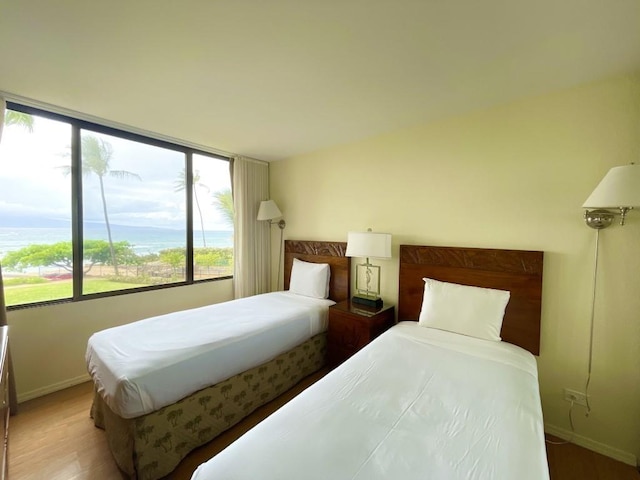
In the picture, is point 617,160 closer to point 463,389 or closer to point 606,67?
point 606,67

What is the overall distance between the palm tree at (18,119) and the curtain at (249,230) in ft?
6.01

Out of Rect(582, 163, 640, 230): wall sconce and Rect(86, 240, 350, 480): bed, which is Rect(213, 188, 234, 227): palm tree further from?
Rect(582, 163, 640, 230): wall sconce

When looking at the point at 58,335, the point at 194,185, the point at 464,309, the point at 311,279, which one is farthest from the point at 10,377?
the point at 464,309

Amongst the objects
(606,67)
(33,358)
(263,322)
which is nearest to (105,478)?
(263,322)

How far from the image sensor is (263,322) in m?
2.26

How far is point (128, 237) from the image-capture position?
2869 millimetres

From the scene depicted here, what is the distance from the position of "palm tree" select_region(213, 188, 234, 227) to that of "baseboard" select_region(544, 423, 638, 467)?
12.3ft

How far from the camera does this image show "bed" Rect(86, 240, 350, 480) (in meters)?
1.48

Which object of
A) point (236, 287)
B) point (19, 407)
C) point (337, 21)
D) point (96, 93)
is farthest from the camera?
point (236, 287)

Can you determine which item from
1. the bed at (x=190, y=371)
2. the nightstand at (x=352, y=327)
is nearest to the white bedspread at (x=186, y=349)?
the bed at (x=190, y=371)

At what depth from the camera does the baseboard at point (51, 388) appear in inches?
87.8

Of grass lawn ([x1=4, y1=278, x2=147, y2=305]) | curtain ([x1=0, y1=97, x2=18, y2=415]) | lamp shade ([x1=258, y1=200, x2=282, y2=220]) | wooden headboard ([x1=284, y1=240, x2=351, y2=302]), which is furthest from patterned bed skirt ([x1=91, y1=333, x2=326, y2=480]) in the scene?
lamp shade ([x1=258, y1=200, x2=282, y2=220])

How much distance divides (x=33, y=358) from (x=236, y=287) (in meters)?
1.91

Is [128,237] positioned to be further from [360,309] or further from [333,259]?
[360,309]
